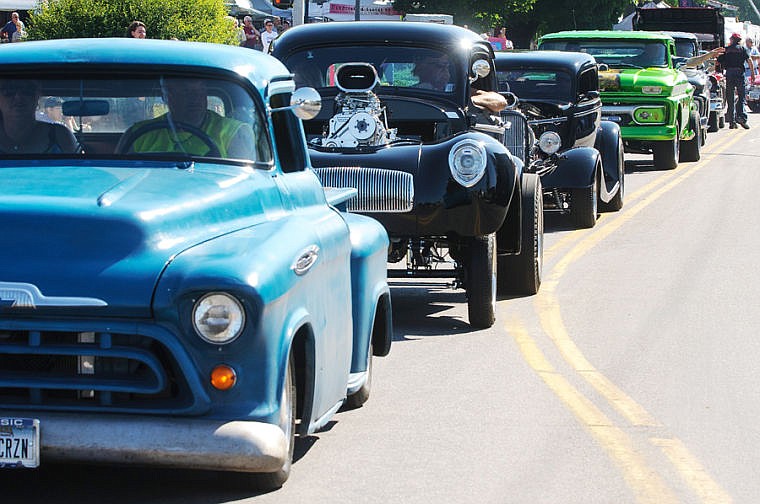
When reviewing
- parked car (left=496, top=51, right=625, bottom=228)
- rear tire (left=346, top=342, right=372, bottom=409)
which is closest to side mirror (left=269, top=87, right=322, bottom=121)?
rear tire (left=346, top=342, right=372, bottom=409)

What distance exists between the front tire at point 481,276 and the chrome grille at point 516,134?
4398mm

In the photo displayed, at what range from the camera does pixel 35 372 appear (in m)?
5.25

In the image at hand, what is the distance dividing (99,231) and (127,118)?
42.1 inches

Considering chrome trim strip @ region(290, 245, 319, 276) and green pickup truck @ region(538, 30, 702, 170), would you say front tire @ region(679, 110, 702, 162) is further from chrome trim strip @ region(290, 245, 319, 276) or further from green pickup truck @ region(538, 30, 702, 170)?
chrome trim strip @ region(290, 245, 319, 276)

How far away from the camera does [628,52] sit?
23.1 metres

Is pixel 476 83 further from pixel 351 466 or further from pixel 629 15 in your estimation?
pixel 629 15

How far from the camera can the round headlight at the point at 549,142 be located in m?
15.9

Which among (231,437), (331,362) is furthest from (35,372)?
(331,362)

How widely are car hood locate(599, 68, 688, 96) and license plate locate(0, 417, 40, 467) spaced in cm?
1799

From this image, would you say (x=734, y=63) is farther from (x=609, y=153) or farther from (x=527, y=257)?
(x=527, y=257)

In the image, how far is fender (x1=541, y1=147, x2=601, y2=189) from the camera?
51.9 feet

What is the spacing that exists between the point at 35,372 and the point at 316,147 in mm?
5366

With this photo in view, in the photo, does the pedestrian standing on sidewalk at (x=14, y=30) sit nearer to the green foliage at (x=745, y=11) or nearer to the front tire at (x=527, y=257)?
the front tire at (x=527, y=257)

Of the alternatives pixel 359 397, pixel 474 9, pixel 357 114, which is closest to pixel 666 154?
pixel 357 114
